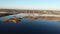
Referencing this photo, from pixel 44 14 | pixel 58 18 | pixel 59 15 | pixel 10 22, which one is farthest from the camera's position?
pixel 44 14

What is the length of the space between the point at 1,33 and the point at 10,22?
1.33 m

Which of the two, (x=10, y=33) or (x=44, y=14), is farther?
(x=44, y=14)

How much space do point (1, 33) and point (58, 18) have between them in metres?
2.74

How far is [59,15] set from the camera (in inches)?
209

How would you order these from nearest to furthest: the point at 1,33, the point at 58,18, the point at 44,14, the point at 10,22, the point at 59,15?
the point at 1,33, the point at 10,22, the point at 58,18, the point at 59,15, the point at 44,14

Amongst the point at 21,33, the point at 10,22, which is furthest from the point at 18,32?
the point at 10,22

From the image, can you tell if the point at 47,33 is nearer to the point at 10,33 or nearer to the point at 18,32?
the point at 18,32

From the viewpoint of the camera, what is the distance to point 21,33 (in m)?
3.13

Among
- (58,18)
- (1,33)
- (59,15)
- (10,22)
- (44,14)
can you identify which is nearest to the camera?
(1,33)

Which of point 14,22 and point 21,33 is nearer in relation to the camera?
point 21,33

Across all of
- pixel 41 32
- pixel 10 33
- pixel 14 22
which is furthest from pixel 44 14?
pixel 10 33

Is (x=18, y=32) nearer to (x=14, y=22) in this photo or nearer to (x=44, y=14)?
(x=14, y=22)

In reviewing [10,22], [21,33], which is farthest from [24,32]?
[10,22]

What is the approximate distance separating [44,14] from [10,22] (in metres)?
1.95
